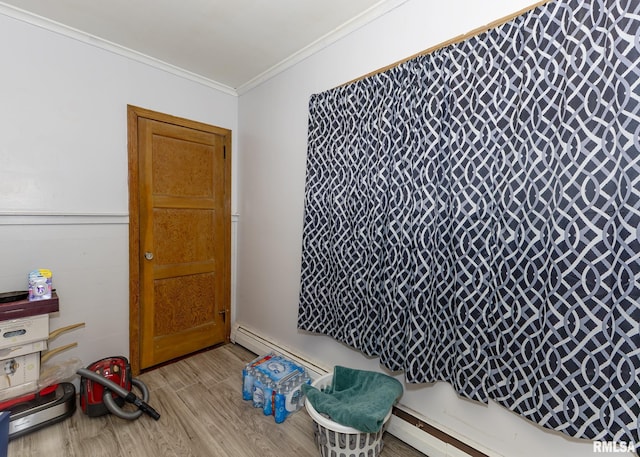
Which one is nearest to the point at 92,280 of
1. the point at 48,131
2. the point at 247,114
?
the point at 48,131

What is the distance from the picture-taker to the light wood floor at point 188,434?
161cm

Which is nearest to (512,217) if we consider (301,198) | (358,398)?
(358,398)

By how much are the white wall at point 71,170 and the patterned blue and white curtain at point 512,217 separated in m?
1.79

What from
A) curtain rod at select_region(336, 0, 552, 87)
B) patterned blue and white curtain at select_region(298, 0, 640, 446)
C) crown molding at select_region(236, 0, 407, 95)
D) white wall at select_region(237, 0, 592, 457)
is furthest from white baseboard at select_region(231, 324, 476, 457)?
crown molding at select_region(236, 0, 407, 95)

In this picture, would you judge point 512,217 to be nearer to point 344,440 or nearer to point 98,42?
point 344,440

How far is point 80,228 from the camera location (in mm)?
2096

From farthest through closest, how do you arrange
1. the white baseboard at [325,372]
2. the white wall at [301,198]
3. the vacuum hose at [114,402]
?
the vacuum hose at [114,402] < the white baseboard at [325,372] < the white wall at [301,198]

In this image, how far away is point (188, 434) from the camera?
1741 mm

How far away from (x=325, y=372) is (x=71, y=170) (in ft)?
7.48

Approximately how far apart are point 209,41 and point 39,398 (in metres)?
2.57

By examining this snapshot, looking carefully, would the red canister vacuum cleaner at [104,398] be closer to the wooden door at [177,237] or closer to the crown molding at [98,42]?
the wooden door at [177,237]

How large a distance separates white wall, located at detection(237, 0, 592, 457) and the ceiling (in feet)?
0.39

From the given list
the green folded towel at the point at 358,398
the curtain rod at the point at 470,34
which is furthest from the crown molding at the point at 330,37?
the green folded towel at the point at 358,398

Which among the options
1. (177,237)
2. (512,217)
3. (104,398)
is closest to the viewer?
(512,217)
